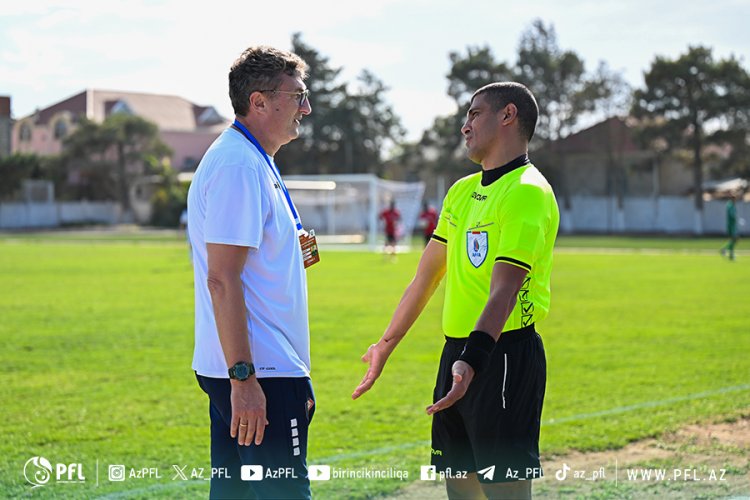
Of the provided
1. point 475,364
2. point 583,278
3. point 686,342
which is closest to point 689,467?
point 475,364

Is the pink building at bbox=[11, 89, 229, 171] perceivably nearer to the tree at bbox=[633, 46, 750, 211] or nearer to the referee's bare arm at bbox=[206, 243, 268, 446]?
the tree at bbox=[633, 46, 750, 211]

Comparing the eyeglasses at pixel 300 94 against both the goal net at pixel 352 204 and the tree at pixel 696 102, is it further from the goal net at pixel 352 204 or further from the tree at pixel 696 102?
the tree at pixel 696 102

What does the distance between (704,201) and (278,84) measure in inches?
2258

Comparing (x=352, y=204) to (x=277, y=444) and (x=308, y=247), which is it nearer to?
(x=308, y=247)

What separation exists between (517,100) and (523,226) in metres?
0.59

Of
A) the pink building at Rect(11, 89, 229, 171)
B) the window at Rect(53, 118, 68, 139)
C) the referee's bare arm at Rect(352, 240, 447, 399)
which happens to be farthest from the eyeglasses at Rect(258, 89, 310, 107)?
the window at Rect(53, 118, 68, 139)

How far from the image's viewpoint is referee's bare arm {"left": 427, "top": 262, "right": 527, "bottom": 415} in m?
3.48

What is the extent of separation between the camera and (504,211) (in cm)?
366

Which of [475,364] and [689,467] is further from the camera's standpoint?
[689,467]

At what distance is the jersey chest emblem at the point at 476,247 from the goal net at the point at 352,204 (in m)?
35.7

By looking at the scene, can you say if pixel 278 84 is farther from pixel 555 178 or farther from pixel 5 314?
pixel 555 178

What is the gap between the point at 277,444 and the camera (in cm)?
342

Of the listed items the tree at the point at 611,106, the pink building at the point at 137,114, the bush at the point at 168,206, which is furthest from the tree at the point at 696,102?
the pink building at the point at 137,114

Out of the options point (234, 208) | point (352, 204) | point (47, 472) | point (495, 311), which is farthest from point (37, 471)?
point (352, 204)
